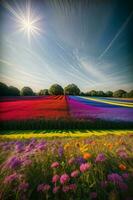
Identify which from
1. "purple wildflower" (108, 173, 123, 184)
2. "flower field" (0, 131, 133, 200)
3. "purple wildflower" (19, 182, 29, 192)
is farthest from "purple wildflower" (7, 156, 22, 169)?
"purple wildflower" (108, 173, 123, 184)

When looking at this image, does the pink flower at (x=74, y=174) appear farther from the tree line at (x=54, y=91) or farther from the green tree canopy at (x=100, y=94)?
the green tree canopy at (x=100, y=94)

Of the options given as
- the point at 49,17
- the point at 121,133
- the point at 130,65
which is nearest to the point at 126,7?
the point at 130,65

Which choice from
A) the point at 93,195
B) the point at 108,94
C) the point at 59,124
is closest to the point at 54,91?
the point at 59,124

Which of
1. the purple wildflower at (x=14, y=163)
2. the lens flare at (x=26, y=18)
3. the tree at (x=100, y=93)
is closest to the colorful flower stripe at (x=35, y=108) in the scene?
the tree at (x=100, y=93)

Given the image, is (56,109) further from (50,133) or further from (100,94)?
(100,94)

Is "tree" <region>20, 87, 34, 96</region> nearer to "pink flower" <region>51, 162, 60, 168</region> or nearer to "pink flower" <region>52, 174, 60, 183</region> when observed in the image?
"pink flower" <region>51, 162, 60, 168</region>

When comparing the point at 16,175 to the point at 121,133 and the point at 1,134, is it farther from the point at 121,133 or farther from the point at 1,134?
the point at 121,133
